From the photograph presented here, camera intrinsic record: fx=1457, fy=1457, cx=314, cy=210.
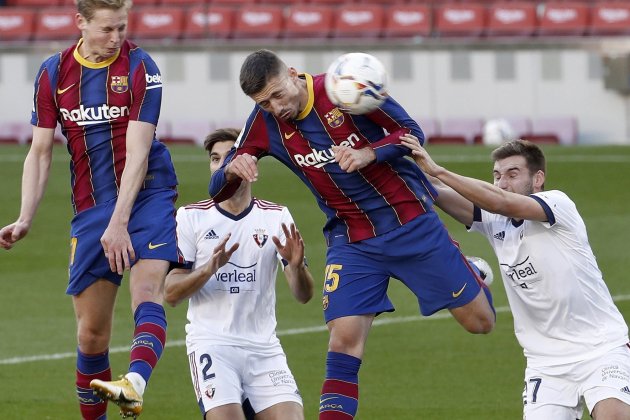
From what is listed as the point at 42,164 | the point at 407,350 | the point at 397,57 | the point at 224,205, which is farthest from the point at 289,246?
the point at 397,57

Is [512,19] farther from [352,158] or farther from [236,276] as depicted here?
[352,158]

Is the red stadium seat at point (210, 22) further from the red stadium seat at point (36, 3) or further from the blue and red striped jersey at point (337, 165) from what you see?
the blue and red striped jersey at point (337, 165)

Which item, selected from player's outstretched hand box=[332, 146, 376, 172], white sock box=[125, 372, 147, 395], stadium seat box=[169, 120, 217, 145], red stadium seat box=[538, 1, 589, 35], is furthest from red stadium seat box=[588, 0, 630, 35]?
white sock box=[125, 372, 147, 395]

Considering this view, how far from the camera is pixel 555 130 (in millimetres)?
25344

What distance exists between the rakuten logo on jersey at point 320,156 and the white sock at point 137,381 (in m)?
1.55

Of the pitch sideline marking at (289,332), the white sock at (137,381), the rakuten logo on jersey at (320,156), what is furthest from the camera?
the pitch sideline marking at (289,332)

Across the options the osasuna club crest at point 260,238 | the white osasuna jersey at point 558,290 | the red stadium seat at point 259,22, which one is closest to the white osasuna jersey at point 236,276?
the osasuna club crest at point 260,238

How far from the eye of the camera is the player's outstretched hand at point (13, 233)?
7.87 metres

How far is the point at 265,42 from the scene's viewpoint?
26719mm

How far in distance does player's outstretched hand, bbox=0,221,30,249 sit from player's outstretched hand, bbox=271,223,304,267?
4.46 feet

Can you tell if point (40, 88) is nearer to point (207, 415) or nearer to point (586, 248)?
point (207, 415)

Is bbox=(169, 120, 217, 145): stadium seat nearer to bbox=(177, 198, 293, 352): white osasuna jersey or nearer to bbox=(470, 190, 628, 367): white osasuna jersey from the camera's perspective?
bbox=(177, 198, 293, 352): white osasuna jersey

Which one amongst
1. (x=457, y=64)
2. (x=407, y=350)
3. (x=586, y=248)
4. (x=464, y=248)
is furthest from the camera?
(x=457, y=64)

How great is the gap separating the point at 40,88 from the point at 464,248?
9810 millimetres
